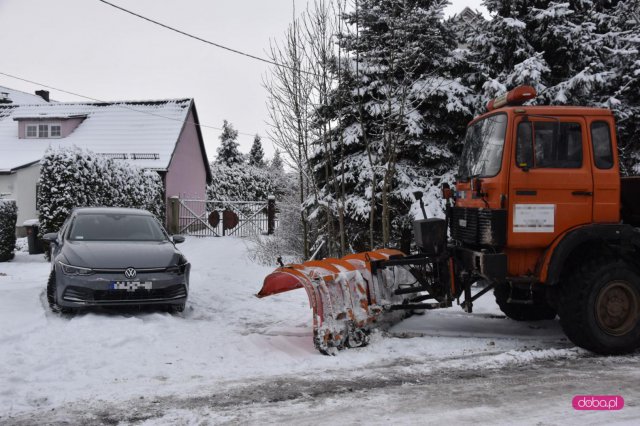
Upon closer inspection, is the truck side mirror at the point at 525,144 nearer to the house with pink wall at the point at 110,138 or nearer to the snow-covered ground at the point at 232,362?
the snow-covered ground at the point at 232,362

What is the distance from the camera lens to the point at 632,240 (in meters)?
5.89

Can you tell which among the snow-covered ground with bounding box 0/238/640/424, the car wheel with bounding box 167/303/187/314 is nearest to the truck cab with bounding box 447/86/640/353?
the snow-covered ground with bounding box 0/238/640/424

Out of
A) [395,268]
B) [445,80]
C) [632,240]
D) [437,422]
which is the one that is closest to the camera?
[437,422]

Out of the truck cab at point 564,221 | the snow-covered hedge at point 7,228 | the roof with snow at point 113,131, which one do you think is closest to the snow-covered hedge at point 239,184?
the roof with snow at point 113,131

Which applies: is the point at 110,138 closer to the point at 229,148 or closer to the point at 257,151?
the point at 229,148

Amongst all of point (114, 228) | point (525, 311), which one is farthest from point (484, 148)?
point (114, 228)

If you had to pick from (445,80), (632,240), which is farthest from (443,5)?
(632,240)

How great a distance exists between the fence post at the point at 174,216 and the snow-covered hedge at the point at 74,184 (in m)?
6.12

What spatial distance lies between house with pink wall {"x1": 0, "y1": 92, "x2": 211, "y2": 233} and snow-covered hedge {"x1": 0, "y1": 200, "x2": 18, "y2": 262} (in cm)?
992

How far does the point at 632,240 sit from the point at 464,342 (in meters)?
2.14

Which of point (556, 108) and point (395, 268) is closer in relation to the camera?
point (556, 108)

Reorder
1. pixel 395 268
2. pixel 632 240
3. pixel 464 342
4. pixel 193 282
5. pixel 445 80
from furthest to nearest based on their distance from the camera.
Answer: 1. pixel 445 80
2. pixel 193 282
3. pixel 395 268
4. pixel 464 342
5. pixel 632 240

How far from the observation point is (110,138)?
85.7 ft

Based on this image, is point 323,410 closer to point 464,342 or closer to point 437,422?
point 437,422
